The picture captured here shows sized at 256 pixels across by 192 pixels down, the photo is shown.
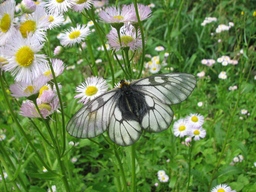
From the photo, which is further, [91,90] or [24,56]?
[91,90]

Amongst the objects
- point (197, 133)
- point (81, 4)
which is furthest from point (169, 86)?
point (197, 133)

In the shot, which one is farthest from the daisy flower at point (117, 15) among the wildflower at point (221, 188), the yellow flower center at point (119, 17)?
the wildflower at point (221, 188)

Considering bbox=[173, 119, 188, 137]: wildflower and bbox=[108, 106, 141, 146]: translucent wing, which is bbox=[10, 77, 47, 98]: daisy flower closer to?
bbox=[108, 106, 141, 146]: translucent wing

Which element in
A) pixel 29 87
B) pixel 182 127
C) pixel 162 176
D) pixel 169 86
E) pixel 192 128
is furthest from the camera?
pixel 162 176

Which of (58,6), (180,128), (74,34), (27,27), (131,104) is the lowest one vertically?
Answer: (131,104)

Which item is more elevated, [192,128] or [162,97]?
[192,128]

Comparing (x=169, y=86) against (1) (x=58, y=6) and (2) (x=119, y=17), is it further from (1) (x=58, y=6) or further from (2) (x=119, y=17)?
(1) (x=58, y=6)
